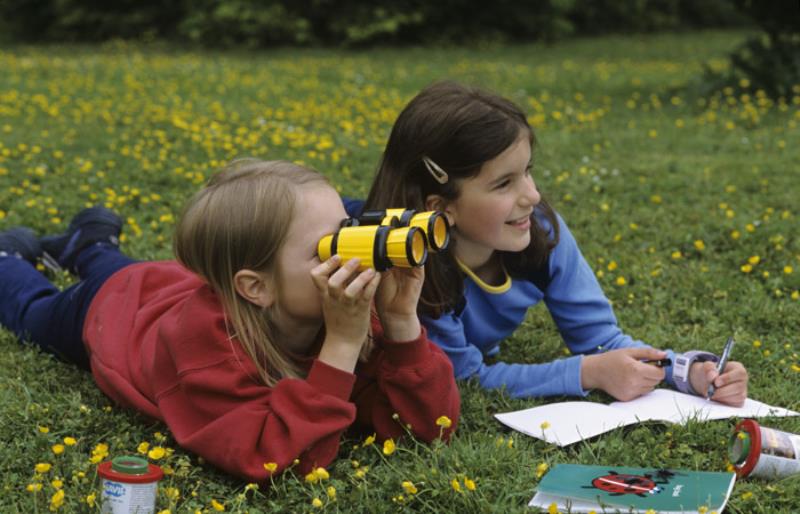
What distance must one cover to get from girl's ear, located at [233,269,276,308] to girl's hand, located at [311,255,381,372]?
17 cm

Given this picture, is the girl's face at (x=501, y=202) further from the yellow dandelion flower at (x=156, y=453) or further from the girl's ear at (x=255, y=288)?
the yellow dandelion flower at (x=156, y=453)

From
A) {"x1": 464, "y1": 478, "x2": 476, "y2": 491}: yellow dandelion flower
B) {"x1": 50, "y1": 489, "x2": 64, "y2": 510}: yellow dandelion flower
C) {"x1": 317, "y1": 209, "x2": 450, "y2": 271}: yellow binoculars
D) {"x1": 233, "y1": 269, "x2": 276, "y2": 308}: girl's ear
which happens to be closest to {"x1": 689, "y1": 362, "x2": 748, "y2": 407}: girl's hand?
{"x1": 464, "y1": 478, "x2": 476, "y2": 491}: yellow dandelion flower

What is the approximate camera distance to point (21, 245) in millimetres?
4461

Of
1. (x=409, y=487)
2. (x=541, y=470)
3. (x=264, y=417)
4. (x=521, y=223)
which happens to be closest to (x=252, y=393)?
(x=264, y=417)

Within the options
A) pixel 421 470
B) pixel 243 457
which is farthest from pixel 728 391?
pixel 243 457

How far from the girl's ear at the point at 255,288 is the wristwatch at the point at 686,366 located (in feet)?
4.76

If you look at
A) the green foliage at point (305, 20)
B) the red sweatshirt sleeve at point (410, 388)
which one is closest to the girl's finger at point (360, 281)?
the red sweatshirt sleeve at point (410, 388)

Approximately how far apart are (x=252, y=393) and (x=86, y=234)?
198 cm

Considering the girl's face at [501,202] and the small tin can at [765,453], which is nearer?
the small tin can at [765,453]

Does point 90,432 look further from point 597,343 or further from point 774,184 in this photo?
point 774,184

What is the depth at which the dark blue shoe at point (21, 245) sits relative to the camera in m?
4.37

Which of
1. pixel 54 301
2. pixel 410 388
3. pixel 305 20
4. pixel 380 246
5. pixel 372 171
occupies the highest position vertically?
pixel 380 246

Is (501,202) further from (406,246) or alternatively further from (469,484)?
(469,484)

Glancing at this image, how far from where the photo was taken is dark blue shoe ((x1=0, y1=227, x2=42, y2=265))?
4.37m
